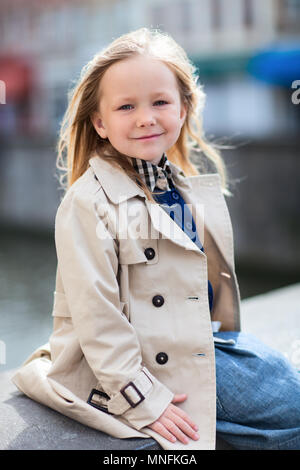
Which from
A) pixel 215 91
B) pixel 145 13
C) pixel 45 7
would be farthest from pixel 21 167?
pixel 45 7

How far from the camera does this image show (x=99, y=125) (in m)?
1.70

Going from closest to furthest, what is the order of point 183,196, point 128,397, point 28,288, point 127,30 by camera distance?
point 128,397, point 183,196, point 28,288, point 127,30

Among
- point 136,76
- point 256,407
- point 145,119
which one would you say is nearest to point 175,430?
point 256,407

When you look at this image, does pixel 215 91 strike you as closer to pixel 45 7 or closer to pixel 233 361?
pixel 45 7

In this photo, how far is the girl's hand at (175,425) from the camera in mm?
1473

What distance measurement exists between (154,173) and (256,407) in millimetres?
694

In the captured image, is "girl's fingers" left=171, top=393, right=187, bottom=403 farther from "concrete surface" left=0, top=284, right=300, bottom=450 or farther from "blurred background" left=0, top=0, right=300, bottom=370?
"blurred background" left=0, top=0, right=300, bottom=370

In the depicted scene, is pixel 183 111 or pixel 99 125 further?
pixel 183 111

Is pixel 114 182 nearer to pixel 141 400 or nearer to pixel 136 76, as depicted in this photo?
pixel 136 76

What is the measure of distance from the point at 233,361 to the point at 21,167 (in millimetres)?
8757

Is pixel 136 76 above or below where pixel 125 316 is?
Result: above

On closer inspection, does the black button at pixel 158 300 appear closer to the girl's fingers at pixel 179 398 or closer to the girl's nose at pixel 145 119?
the girl's fingers at pixel 179 398

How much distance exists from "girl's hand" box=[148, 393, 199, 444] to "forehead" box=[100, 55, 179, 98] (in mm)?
822

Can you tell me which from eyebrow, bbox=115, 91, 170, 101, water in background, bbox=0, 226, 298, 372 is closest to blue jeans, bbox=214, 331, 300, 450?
eyebrow, bbox=115, 91, 170, 101
